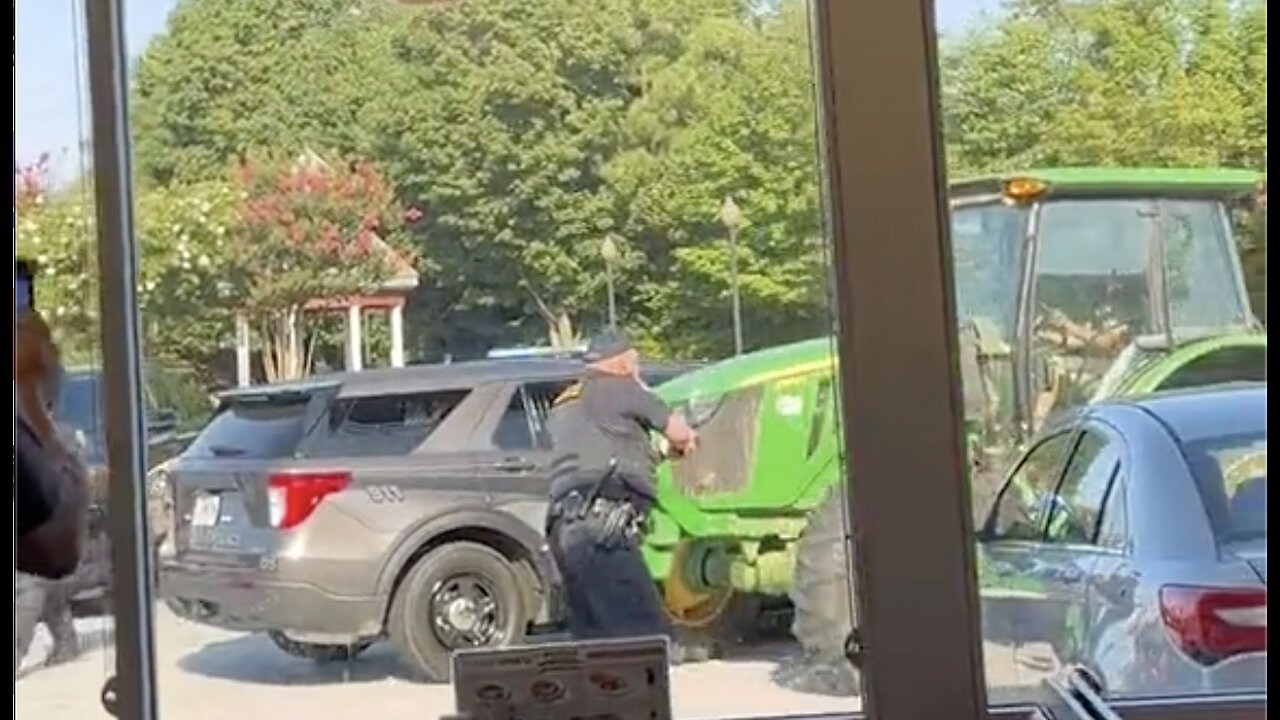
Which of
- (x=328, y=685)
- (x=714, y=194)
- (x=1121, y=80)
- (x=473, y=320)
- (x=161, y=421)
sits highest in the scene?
(x=1121, y=80)

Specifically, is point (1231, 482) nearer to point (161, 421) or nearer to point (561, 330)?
point (561, 330)

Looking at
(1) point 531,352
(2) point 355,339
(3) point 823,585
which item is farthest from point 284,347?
(3) point 823,585

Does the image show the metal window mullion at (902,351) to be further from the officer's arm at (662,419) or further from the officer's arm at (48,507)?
the officer's arm at (48,507)

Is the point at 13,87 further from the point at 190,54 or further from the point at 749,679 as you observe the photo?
the point at 749,679

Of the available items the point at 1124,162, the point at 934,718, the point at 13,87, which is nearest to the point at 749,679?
the point at 934,718

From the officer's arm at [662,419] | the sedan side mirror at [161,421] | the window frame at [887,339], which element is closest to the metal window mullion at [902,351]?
the window frame at [887,339]

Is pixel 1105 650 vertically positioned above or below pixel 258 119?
below
